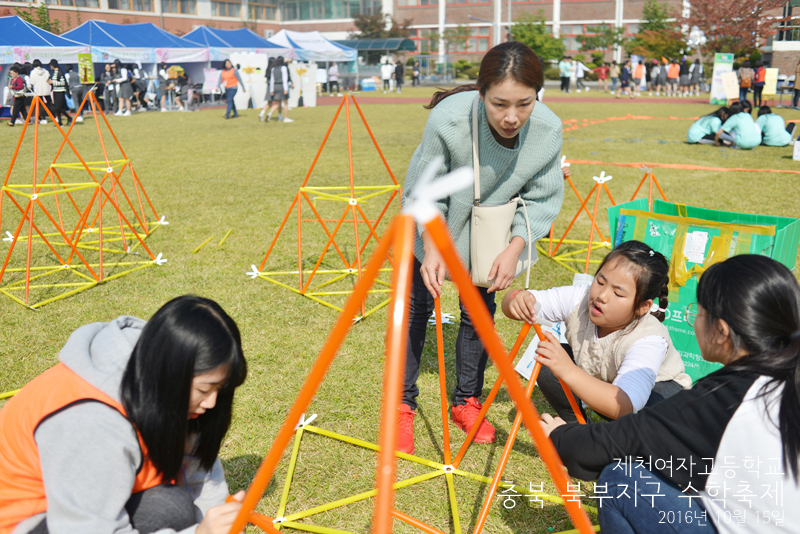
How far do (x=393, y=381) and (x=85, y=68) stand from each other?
68.7 ft

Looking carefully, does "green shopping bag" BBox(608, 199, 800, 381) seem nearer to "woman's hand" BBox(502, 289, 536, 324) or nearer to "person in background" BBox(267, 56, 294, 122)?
"woman's hand" BBox(502, 289, 536, 324)

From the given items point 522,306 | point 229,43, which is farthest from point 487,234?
point 229,43

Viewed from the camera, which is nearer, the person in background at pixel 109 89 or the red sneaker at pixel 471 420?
the red sneaker at pixel 471 420

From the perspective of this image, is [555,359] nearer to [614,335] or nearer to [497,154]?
[614,335]

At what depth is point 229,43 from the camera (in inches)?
965

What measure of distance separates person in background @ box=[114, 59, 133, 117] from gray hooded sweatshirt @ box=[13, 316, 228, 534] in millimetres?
19760

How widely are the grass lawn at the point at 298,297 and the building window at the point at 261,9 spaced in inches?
2126

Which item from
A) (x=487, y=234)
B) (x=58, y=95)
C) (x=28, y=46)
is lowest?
(x=487, y=234)

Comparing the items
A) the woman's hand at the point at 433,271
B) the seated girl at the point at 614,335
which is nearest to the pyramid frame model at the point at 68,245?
the woman's hand at the point at 433,271

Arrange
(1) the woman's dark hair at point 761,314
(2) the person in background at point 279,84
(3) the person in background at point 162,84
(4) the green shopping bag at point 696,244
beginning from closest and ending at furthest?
(1) the woman's dark hair at point 761,314
(4) the green shopping bag at point 696,244
(2) the person in background at point 279,84
(3) the person in background at point 162,84

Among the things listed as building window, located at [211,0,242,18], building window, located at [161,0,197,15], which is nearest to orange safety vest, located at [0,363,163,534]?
building window, located at [161,0,197,15]

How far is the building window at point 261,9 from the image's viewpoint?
61.2 meters

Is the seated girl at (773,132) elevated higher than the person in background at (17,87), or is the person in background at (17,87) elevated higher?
the person in background at (17,87)

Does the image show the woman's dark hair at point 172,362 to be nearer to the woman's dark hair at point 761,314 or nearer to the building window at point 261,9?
the woman's dark hair at point 761,314
